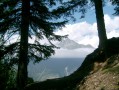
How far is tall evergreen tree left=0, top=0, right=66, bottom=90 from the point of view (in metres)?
21.3

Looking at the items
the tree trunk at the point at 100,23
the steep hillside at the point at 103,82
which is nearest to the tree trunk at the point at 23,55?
the tree trunk at the point at 100,23

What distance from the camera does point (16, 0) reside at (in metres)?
22.0

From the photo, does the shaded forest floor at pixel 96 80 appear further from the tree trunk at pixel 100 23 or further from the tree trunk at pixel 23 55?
the tree trunk at pixel 100 23

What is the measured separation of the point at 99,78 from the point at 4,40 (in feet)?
32.0

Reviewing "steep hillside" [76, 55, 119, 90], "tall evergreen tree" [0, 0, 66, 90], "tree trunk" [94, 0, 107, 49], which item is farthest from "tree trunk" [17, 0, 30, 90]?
"steep hillside" [76, 55, 119, 90]

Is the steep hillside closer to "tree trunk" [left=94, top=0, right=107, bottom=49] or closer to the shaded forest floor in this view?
the shaded forest floor

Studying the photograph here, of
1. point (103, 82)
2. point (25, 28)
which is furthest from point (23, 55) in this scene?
point (103, 82)

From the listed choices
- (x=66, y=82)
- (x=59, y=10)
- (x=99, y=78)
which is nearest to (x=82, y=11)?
(x=59, y=10)

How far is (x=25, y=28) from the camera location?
21.7m

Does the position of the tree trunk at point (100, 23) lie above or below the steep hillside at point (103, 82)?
above

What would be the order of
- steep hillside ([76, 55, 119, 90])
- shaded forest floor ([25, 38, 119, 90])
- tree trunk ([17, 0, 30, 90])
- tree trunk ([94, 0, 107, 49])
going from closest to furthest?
steep hillside ([76, 55, 119, 90]) → shaded forest floor ([25, 38, 119, 90]) → tree trunk ([17, 0, 30, 90]) → tree trunk ([94, 0, 107, 49])

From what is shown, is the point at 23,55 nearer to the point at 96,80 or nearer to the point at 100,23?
the point at 100,23

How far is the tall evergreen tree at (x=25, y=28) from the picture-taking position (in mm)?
21344

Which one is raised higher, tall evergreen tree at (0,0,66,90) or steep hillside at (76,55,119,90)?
tall evergreen tree at (0,0,66,90)
